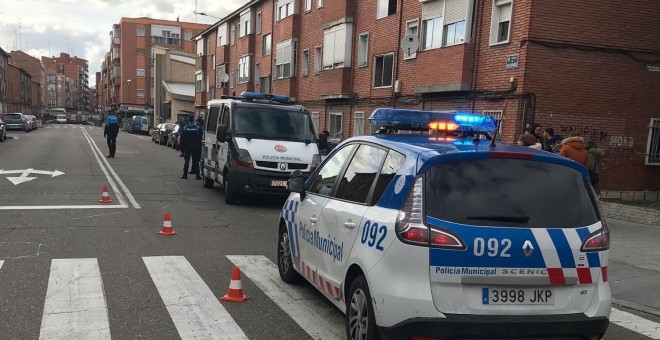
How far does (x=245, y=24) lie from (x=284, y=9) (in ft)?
25.5

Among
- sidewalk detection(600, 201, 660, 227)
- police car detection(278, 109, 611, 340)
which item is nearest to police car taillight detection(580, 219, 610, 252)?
police car detection(278, 109, 611, 340)

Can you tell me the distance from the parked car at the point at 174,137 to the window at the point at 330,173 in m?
26.2

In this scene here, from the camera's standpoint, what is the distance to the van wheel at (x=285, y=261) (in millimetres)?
5633

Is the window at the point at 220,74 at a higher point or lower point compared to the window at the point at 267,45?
lower

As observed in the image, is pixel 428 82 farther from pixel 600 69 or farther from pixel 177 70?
pixel 177 70

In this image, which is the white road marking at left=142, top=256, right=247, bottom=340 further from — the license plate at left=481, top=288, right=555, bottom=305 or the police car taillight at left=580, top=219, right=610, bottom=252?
the police car taillight at left=580, top=219, right=610, bottom=252

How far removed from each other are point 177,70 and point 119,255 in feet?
200

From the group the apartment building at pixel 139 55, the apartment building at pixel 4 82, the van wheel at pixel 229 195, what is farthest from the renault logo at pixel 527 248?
the apartment building at pixel 139 55

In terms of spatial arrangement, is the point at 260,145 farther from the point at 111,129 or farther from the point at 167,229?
the point at 111,129

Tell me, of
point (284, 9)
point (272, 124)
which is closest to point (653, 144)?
point (272, 124)

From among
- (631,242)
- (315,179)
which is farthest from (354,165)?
(631,242)

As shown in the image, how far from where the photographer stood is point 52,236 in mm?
7492

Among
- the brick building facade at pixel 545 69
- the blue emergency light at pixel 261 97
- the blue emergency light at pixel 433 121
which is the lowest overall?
the blue emergency light at pixel 433 121

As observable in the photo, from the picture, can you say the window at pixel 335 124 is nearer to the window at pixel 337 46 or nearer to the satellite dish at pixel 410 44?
the window at pixel 337 46
